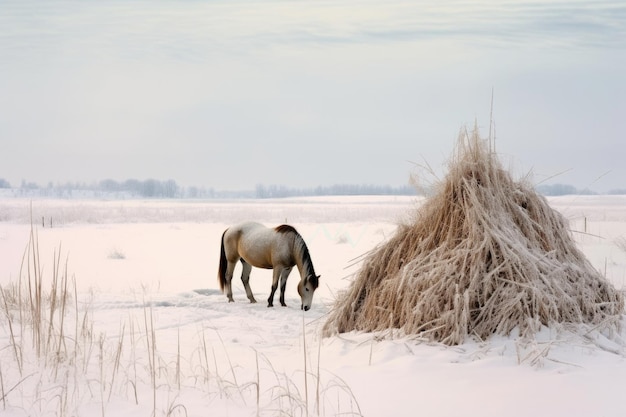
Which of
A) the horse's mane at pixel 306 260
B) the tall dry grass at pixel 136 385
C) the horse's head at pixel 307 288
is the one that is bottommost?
the horse's head at pixel 307 288

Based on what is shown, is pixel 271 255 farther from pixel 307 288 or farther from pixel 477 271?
pixel 477 271

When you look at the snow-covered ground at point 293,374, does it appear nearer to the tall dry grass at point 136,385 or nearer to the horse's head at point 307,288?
the tall dry grass at point 136,385

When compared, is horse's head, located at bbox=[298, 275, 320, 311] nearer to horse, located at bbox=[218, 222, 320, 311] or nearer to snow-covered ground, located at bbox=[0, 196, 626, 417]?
horse, located at bbox=[218, 222, 320, 311]

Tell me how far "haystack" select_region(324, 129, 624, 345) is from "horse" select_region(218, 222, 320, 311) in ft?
10.7

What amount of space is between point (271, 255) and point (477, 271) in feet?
19.4

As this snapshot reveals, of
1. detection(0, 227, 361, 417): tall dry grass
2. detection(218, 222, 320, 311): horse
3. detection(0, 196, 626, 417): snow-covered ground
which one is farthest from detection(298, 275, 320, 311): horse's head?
detection(0, 227, 361, 417): tall dry grass

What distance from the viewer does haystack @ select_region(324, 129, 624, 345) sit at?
598cm

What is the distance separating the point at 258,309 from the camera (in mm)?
10812

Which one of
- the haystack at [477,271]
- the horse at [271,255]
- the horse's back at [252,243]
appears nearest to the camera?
the haystack at [477,271]

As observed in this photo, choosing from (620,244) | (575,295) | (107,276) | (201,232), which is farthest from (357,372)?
(201,232)

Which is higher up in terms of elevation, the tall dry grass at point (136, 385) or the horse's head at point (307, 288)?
the tall dry grass at point (136, 385)

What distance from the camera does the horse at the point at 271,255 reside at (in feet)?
35.6

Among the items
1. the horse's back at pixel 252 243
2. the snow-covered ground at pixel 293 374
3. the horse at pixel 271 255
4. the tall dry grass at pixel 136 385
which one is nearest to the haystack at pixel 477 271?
the snow-covered ground at pixel 293 374

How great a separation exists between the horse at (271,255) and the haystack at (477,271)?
3.27 m
